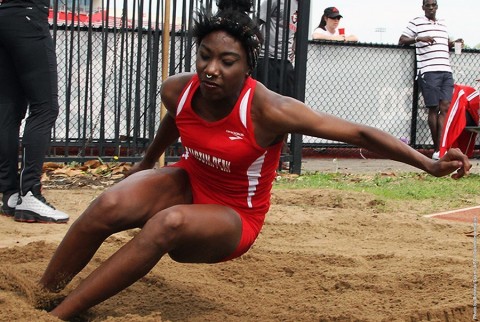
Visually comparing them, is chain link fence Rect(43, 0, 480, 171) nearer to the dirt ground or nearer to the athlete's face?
the dirt ground

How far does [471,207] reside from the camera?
7.69 meters

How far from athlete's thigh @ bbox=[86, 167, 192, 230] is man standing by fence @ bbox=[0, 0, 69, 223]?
93.1 inches

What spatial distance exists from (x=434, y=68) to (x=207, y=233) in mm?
8592

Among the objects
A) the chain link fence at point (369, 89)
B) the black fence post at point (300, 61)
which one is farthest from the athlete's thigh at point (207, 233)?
the chain link fence at point (369, 89)

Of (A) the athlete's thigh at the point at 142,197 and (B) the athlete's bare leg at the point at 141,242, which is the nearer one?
(B) the athlete's bare leg at the point at 141,242

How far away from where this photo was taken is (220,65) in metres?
3.65

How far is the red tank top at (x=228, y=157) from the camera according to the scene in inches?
146

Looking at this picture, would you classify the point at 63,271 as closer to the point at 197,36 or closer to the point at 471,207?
the point at 197,36

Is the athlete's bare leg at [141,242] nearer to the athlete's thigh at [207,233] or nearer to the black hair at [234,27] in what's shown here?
the athlete's thigh at [207,233]

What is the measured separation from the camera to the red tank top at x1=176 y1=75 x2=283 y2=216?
12.2ft

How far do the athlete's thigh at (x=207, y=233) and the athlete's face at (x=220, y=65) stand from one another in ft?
1.72

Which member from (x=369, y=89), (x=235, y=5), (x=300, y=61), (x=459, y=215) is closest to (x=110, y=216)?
(x=235, y=5)

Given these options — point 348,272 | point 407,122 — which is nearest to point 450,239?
point 348,272

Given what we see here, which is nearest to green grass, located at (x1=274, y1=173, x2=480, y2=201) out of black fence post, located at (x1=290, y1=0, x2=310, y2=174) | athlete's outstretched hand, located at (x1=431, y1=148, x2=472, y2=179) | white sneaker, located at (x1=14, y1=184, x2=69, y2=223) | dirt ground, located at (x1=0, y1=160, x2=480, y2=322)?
black fence post, located at (x1=290, y1=0, x2=310, y2=174)
